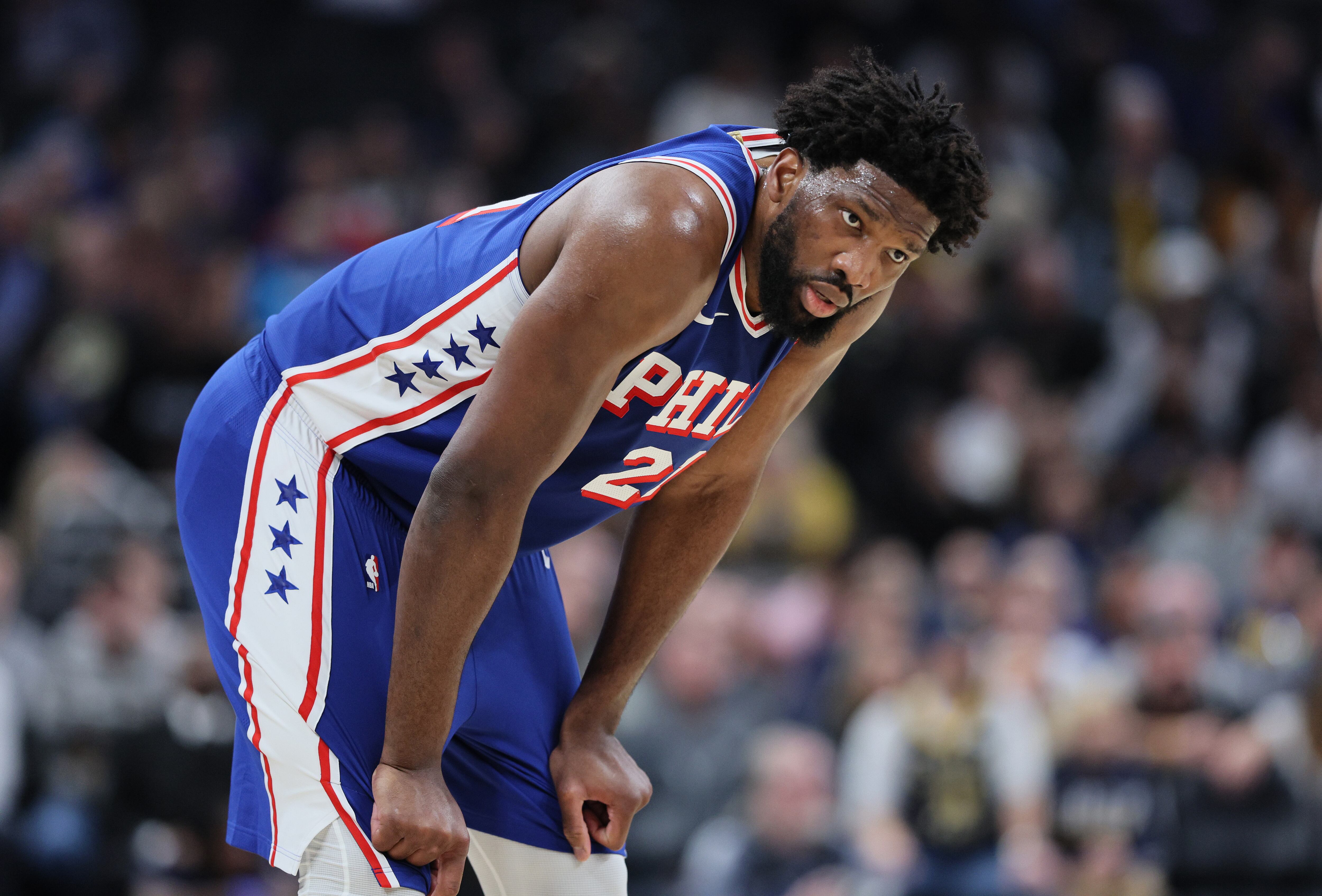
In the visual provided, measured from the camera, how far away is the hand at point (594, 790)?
10.5 feet

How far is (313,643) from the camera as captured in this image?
2.88 metres

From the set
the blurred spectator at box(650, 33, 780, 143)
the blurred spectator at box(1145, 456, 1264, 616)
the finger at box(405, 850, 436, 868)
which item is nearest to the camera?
the finger at box(405, 850, 436, 868)

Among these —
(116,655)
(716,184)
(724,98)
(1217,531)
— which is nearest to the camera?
(716,184)

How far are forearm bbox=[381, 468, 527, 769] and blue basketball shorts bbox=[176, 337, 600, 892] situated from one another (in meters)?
0.15

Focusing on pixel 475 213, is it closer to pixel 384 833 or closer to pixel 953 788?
pixel 384 833

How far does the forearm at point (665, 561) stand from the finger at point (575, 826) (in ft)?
0.89

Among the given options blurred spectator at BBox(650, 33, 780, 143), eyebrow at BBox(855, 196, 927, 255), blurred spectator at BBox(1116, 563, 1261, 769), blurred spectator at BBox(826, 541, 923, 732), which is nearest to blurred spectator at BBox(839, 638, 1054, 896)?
blurred spectator at BBox(826, 541, 923, 732)

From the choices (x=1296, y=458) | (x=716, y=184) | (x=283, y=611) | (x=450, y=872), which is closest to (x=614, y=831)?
(x=450, y=872)

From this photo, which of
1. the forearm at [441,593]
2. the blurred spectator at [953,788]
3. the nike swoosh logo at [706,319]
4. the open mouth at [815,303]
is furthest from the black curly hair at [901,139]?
the blurred spectator at [953,788]

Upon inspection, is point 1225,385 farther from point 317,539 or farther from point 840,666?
point 317,539

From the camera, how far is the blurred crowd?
7.15m

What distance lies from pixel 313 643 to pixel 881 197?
4.39 ft

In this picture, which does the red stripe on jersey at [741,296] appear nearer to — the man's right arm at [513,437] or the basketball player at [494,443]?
the basketball player at [494,443]

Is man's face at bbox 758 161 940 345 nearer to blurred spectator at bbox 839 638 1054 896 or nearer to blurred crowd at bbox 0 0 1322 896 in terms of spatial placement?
blurred crowd at bbox 0 0 1322 896
